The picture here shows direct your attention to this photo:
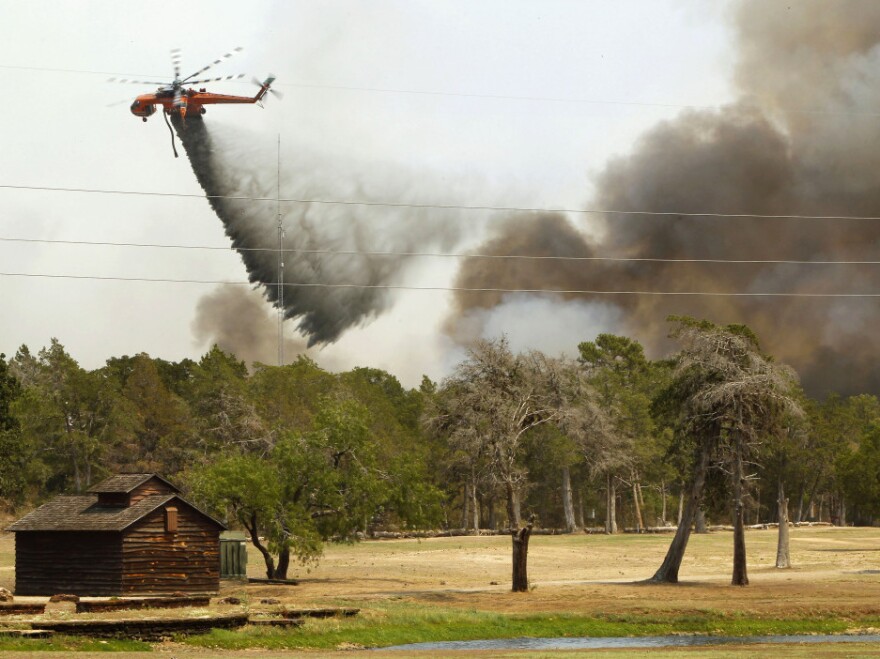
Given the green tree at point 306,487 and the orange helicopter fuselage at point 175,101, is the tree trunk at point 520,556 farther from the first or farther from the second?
the orange helicopter fuselage at point 175,101

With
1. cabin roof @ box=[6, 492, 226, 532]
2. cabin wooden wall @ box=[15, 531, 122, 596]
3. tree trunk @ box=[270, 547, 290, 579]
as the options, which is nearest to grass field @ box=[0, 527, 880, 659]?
tree trunk @ box=[270, 547, 290, 579]

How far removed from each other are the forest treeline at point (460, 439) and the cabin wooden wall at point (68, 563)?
7.98 metres

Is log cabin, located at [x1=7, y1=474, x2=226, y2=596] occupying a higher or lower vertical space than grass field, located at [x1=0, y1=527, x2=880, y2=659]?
higher

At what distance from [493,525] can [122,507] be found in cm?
7993

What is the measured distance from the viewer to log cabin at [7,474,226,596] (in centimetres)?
5325

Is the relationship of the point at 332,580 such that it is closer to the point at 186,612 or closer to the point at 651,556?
the point at 186,612

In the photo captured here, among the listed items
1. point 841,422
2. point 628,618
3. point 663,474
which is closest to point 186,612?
point 628,618

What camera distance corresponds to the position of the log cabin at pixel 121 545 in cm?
5325

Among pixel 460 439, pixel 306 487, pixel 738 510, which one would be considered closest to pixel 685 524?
pixel 738 510

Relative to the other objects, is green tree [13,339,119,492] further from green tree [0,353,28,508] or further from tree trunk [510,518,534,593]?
tree trunk [510,518,534,593]

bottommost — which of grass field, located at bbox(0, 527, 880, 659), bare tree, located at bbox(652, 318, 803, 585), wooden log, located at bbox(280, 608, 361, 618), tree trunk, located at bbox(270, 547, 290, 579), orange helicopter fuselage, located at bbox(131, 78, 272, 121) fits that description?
grass field, located at bbox(0, 527, 880, 659)

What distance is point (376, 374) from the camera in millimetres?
160875

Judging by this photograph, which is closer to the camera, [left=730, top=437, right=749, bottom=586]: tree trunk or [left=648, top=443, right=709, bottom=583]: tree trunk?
[left=730, top=437, right=749, bottom=586]: tree trunk

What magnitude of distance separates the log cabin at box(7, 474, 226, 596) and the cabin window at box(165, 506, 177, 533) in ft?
0.14
